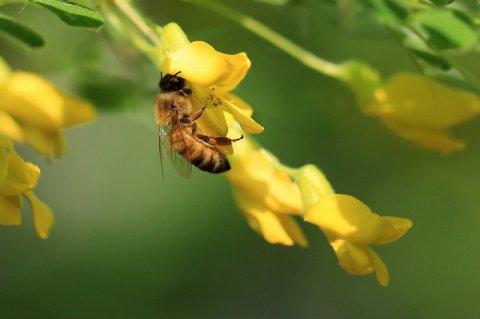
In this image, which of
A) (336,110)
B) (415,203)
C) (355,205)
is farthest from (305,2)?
(415,203)

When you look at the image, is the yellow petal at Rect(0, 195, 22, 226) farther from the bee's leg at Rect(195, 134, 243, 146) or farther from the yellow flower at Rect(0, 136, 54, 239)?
the bee's leg at Rect(195, 134, 243, 146)

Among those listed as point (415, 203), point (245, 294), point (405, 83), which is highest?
point (405, 83)

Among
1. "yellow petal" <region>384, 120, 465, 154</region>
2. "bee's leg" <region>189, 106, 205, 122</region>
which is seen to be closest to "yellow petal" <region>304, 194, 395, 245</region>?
"bee's leg" <region>189, 106, 205, 122</region>

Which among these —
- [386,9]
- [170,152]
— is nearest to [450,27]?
[386,9]

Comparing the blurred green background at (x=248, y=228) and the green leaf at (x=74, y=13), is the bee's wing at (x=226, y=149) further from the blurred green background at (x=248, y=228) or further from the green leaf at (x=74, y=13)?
the blurred green background at (x=248, y=228)

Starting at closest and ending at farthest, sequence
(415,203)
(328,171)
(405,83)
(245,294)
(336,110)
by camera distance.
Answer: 1. (405,83)
2. (336,110)
3. (328,171)
4. (415,203)
5. (245,294)

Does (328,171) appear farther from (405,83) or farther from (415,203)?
(405,83)
